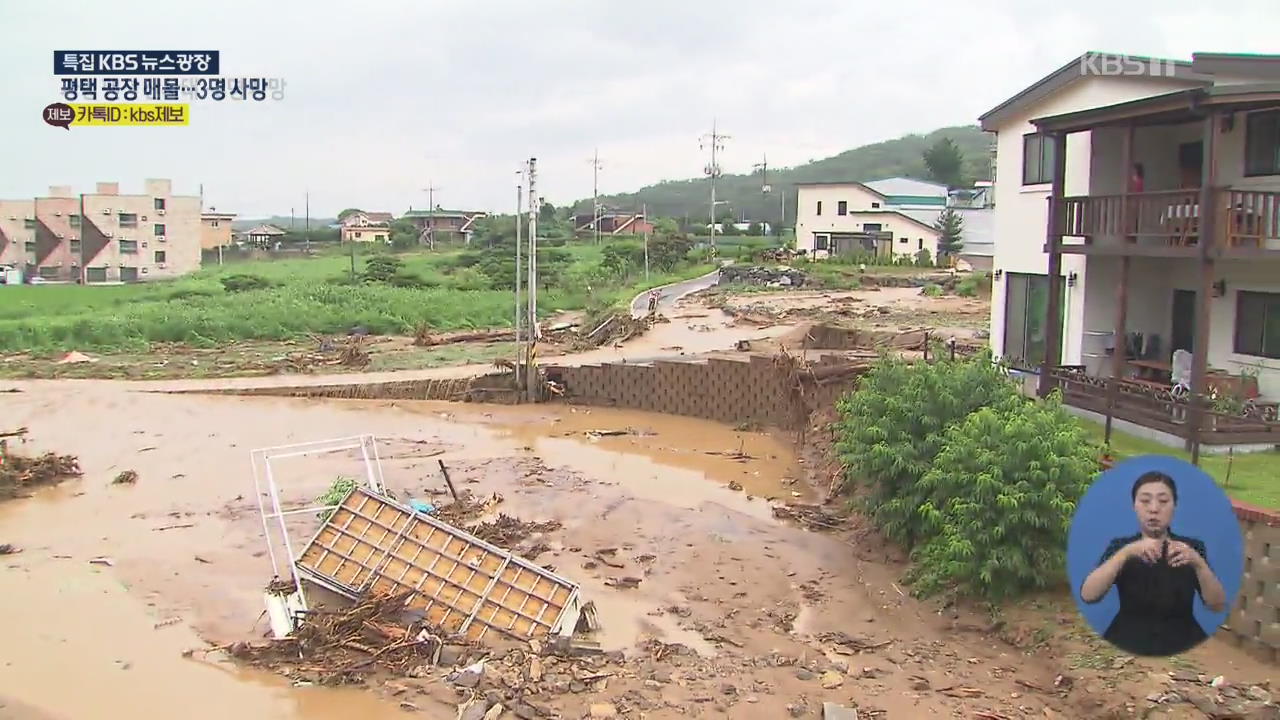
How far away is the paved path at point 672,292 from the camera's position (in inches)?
1739

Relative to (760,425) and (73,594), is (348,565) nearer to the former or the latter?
(73,594)

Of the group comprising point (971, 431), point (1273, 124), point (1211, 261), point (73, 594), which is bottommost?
point (73, 594)

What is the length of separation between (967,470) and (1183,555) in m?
6.16

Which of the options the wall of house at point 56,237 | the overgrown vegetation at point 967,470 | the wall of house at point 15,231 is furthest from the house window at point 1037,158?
the wall of house at point 15,231

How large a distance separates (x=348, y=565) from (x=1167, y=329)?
13.0 metres

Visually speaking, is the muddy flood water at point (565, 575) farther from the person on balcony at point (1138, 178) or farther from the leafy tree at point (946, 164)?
the leafy tree at point (946, 164)

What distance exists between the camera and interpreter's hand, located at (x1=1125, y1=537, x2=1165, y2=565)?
232 inches

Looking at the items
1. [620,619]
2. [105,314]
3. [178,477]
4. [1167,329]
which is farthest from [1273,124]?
[105,314]

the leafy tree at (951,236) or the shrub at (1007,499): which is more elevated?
the leafy tree at (951,236)

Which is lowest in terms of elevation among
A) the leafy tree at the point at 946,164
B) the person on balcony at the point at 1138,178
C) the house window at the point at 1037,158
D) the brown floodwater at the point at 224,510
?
the brown floodwater at the point at 224,510

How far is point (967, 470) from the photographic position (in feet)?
39.4

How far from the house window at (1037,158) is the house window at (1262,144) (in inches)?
139

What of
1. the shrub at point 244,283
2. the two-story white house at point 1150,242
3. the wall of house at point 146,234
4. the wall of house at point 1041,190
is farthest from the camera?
the wall of house at point 146,234

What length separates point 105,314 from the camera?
140 ft
